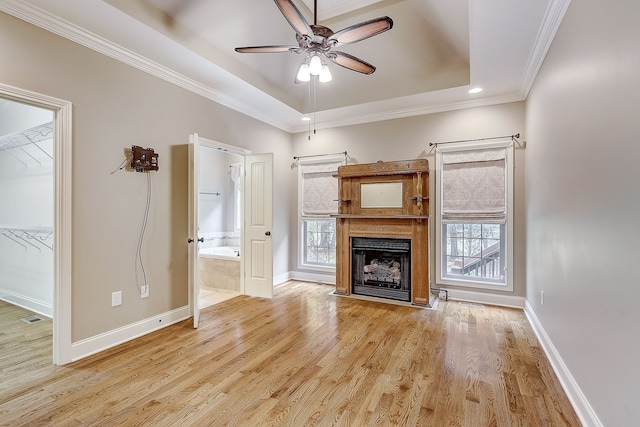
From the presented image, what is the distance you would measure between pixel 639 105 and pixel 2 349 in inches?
191

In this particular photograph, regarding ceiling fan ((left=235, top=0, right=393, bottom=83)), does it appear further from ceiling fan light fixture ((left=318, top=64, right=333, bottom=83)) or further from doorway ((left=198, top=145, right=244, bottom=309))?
doorway ((left=198, top=145, right=244, bottom=309))

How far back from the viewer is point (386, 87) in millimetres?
4297

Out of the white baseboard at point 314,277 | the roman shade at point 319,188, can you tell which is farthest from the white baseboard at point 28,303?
the roman shade at point 319,188

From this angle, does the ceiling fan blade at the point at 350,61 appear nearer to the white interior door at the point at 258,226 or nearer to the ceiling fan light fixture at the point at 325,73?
the ceiling fan light fixture at the point at 325,73

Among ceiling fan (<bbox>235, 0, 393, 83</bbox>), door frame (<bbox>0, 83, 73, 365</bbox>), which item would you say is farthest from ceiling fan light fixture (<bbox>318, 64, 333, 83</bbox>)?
door frame (<bbox>0, 83, 73, 365</bbox>)

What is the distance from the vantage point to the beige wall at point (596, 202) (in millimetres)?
1349

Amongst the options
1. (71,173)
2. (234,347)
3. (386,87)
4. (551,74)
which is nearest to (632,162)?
(551,74)

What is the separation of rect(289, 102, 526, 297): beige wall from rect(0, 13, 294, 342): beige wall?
2.22 meters

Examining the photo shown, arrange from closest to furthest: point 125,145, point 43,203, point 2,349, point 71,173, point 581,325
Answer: point 581,325 → point 71,173 → point 2,349 → point 125,145 → point 43,203

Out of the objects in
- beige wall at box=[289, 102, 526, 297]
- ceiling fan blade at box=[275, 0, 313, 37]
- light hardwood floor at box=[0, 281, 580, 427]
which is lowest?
light hardwood floor at box=[0, 281, 580, 427]

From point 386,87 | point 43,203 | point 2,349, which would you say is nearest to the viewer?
point 2,349

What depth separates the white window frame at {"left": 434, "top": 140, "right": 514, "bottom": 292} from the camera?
3.99 m

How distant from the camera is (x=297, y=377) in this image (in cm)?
234

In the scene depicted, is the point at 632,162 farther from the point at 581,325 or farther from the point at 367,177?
the point at 367,177
